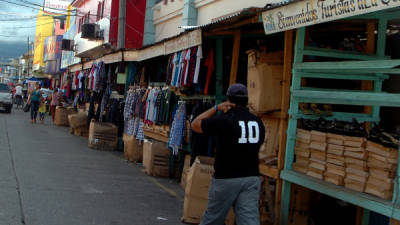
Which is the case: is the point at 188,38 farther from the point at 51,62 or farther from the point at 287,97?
the point at 51,62

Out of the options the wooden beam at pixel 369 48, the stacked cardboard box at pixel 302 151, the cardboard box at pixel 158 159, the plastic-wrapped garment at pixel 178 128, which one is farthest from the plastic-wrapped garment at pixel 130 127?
the wooden beam at pixel 369 48

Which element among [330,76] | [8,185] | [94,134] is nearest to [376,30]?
[330,76]

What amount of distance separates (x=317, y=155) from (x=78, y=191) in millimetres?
4600

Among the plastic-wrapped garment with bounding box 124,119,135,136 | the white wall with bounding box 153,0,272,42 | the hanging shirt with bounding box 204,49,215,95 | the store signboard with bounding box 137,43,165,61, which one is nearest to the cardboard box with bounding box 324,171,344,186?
the hanging shirt with bounding box 204,49,215,95

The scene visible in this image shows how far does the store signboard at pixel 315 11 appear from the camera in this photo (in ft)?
14.2

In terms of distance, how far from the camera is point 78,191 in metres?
8.63

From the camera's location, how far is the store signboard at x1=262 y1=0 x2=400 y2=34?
14.2 feet

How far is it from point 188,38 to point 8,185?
4.01m

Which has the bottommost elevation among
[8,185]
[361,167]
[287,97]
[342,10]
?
[8,185]

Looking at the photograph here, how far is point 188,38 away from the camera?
870cm

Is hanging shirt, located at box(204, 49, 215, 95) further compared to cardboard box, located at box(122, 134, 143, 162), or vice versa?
cardboard box, located at box(122, 134, 143, 162)

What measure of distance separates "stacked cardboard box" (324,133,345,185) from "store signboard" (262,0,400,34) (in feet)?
4.40

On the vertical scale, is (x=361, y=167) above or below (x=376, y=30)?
below

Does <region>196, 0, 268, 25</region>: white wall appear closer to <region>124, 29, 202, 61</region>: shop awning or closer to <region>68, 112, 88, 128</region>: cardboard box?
<region>124, 29, 202, 61</region>: shop awning
